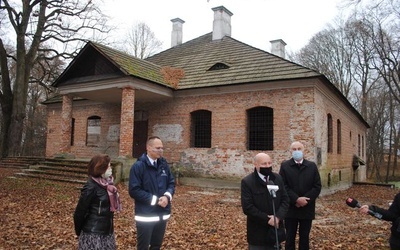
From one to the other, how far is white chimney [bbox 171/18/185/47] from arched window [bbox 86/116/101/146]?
7.46m

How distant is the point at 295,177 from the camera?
465cm

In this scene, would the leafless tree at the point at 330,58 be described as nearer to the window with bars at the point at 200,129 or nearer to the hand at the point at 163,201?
the window with bars at the point at 200,129

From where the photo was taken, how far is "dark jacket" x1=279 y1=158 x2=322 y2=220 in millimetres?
4469

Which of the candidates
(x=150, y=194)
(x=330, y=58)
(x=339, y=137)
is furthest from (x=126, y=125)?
(x=330, y=58)

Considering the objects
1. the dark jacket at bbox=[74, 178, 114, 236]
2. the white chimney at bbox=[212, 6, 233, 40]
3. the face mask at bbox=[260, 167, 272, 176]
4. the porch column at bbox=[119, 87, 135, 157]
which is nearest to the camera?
the dark jacket at bbox=[74, 178, 114, 236]

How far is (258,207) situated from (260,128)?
33.3 feet

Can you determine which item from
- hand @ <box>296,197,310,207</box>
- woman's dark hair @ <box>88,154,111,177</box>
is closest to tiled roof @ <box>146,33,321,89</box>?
hand @ <box>296,197,310,207</box>

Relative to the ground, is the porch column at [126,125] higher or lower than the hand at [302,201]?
higher

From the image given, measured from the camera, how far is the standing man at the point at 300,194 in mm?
4465

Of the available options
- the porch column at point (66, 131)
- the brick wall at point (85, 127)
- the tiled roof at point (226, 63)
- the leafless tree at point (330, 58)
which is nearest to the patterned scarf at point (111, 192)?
the tiled roof at point (226, 63)

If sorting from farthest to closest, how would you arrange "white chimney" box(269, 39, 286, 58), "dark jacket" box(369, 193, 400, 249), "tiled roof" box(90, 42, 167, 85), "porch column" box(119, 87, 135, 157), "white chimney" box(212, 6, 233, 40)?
"white chimney" box(269, 39, 286, 58)
"white chimney" box(212, 6, 233, 40)
"tiled roof" box(90, 42, 167, 85)
"porch column" box(119, 87, 135, 157)
"dark jacket" box(369, 193, 400, 249)

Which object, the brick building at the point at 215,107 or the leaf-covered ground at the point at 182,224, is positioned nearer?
the leaf-covered ground at the point at 182,224

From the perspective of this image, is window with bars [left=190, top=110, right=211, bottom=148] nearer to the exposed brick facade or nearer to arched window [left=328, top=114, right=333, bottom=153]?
the exposed brick facade

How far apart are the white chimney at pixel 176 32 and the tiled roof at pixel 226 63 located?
2204mm
